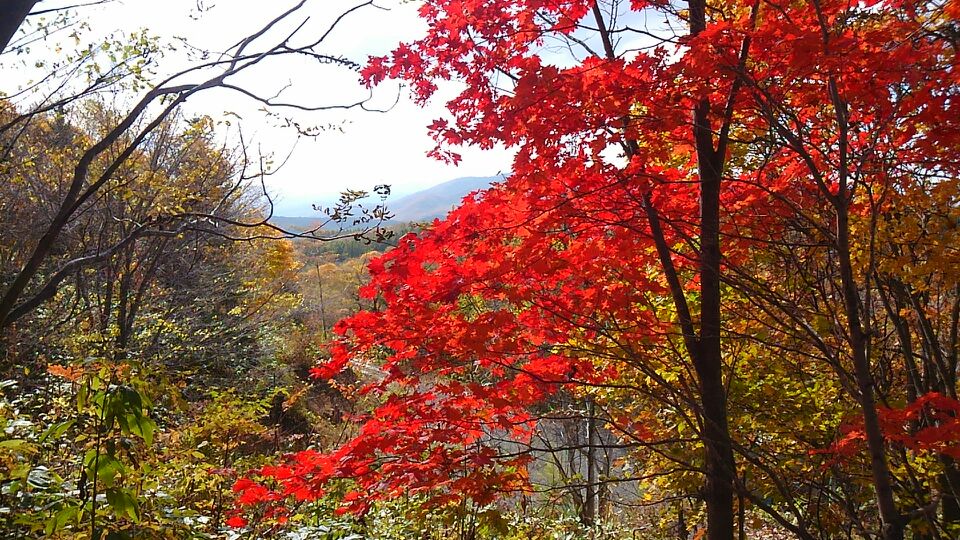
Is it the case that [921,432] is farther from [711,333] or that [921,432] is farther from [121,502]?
[121,502]

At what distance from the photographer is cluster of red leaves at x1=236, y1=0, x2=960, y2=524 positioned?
8.97 feet

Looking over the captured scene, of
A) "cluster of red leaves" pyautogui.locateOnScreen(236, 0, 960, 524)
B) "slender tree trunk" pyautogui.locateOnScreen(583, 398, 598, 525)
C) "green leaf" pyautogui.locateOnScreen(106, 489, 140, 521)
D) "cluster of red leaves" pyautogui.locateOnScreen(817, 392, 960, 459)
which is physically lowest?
"slender tree trunk" pyautogui.locateOnScreen(583, 398, 598, 525)

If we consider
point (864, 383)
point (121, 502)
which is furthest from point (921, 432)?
point (121, 502)

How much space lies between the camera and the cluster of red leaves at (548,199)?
2734 mm

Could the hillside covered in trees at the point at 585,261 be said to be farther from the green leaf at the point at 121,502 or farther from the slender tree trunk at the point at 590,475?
the slender tree trunk at the point at 590,475

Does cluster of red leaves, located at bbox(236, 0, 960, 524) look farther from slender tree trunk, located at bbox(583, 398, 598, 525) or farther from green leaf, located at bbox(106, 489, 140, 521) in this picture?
slender tree trunk, located at bbox(583, 398, 598, 525)

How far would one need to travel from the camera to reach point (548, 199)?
316 centimetres

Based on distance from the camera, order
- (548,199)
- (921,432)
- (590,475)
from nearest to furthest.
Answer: (921,432), (548,199), (590,475)

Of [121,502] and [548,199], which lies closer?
[121,502]

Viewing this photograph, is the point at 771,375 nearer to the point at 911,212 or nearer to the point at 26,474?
the point at 911,212

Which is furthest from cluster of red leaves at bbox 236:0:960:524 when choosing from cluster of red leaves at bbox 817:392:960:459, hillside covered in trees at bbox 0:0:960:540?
cluster of red leaves at bbox 817:392:960:459

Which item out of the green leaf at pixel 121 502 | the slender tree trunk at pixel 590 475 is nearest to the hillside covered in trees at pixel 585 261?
the green leaf at pixel 121 502

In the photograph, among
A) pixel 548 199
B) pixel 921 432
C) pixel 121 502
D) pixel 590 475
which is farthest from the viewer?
pixel 590 475

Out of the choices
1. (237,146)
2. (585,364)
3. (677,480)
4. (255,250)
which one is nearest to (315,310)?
(255,250)
